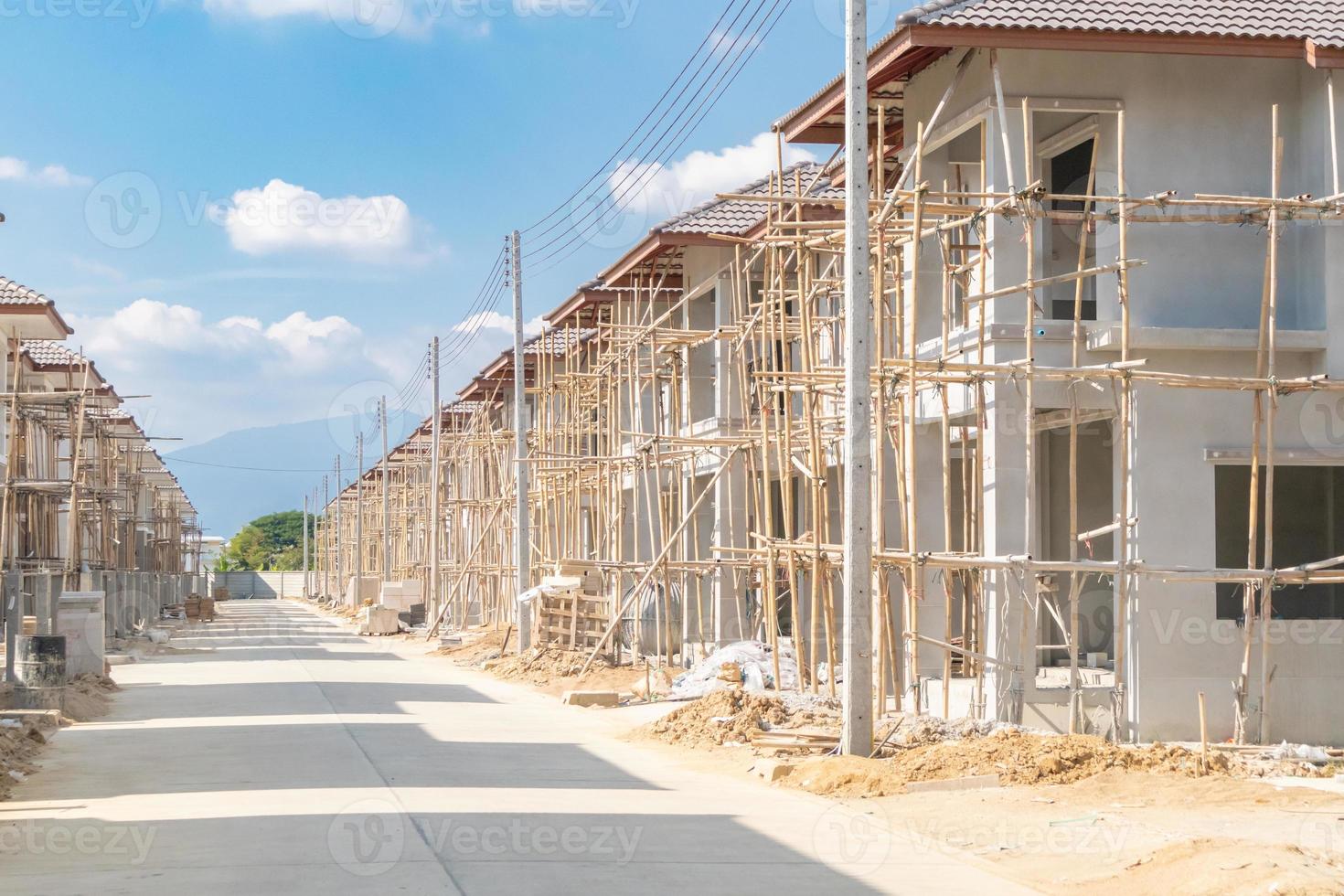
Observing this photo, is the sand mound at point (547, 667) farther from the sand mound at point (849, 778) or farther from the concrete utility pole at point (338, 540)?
the concrete utility pole at point (338, 540)

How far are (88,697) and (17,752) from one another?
6.00 metres

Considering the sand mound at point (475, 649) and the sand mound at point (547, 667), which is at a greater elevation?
the sand mound at point (547, 667)

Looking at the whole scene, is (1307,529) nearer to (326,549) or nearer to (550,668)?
(550,668)

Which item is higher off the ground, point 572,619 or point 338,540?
point 338,540

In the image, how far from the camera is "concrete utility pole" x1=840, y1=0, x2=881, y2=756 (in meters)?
13.1

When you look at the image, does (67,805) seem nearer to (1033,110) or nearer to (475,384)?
(1033,110)

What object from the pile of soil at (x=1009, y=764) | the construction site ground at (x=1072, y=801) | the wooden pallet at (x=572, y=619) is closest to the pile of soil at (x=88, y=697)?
the construction site ground at (x=1072, y=801)

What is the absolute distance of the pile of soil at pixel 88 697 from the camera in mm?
19391

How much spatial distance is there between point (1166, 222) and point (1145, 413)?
2.13 meters

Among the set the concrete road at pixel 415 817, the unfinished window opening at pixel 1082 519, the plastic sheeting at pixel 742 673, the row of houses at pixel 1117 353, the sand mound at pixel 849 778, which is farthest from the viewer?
the unfinished window opening at pixel 1082 519

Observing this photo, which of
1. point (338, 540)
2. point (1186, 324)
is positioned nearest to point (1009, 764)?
point (1186, 324)

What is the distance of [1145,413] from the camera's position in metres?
15.9

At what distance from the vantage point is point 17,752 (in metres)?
15.0

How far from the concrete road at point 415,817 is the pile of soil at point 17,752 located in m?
0.20
